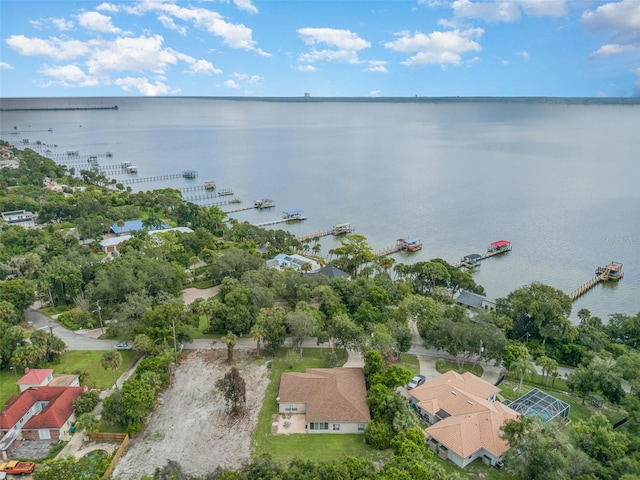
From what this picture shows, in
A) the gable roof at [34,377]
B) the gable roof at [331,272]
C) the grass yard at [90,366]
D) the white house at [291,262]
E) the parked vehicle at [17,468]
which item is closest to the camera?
the parked vehicle at [17,468]

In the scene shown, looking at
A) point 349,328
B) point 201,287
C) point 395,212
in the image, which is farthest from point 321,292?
point 395,212

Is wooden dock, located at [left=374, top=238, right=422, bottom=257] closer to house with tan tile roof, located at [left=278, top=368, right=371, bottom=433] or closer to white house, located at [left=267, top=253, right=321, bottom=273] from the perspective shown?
white house, located at [left=267, top=253, right=321, bottom=273]

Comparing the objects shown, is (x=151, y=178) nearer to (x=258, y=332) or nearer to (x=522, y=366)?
(x=258, y=332)

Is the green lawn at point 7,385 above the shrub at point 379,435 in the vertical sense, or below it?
below

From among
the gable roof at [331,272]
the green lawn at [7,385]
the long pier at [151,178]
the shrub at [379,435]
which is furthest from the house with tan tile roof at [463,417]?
the long pier at [151,178]

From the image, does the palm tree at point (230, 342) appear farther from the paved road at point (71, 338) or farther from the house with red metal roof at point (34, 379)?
the house with red metal roof at point (34, 379)

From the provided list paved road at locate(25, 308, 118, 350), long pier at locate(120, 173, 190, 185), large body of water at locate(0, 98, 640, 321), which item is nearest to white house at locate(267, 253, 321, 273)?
large body of water at locate(0, 98, 640, 321)

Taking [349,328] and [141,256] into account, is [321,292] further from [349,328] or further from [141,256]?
[141,256]
